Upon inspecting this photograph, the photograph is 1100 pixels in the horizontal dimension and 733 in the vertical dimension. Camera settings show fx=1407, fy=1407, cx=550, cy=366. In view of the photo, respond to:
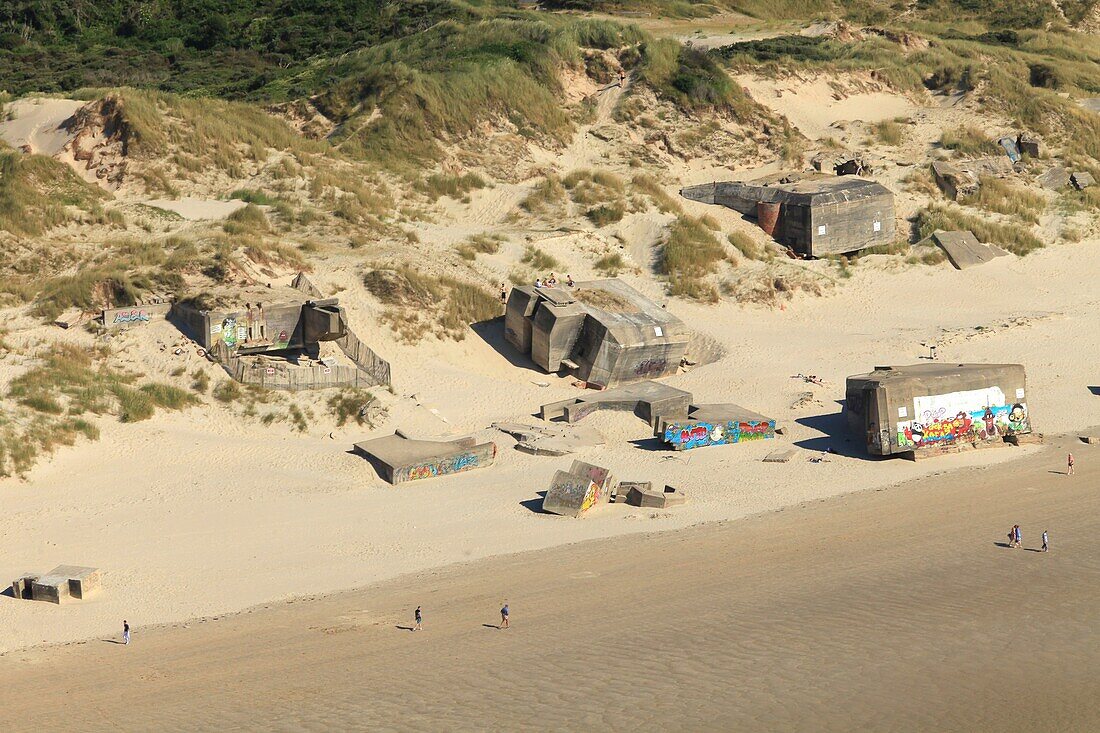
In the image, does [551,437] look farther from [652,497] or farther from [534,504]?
[652,497]

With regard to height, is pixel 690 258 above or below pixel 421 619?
above

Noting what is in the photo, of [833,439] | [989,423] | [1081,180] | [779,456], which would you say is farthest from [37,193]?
[1081,180]

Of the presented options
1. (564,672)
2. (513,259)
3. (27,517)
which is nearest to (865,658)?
(564,672)

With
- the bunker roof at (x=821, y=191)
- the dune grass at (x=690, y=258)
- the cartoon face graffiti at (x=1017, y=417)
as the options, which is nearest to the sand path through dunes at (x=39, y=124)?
the dune grass at (x=690, y=258)

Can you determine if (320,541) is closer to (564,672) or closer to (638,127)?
(564,672)

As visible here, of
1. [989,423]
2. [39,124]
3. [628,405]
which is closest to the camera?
[989,423]

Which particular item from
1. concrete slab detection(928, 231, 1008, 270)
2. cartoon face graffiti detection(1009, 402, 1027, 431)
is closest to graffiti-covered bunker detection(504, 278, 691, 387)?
cartoon face graffiti detection(1009, 402, 1027, 431)
